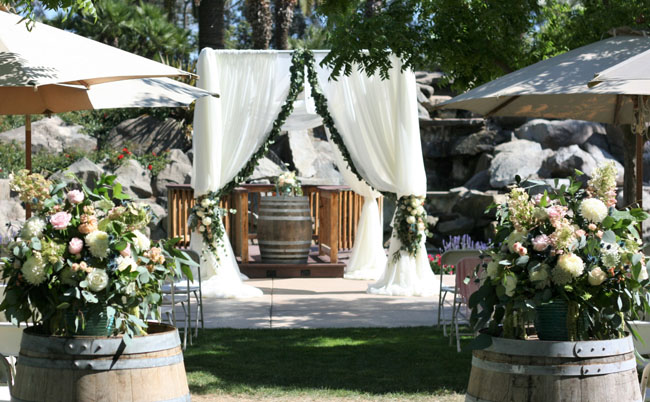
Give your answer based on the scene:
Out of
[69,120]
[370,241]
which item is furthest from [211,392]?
[69,120]

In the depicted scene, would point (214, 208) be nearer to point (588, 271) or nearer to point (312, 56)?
point (312, 56)

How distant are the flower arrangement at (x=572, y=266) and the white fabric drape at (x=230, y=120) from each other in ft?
21.4

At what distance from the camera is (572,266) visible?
11.3 feet

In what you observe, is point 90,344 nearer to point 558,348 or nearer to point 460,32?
point 558,348

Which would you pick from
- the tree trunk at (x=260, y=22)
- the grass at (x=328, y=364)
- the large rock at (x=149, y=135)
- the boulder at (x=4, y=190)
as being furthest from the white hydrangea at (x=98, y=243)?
the tree trunk at (x=260, y=22)

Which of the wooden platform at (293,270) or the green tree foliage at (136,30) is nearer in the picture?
the wooden platform at (293,270)

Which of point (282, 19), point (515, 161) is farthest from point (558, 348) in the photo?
point (282, 19)

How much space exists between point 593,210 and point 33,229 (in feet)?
7.58

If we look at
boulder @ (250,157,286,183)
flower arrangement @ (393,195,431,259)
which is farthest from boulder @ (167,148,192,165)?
flower arrangement @ (393,195,431,259)

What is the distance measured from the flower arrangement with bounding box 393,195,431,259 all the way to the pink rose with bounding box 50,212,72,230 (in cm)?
665

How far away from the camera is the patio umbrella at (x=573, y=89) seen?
Answer: 5566mm

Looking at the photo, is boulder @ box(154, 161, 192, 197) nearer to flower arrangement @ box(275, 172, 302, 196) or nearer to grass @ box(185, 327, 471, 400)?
flower arrangement @ box(275, 172, 302, 196)

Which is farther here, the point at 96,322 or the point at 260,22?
the point at 260,22

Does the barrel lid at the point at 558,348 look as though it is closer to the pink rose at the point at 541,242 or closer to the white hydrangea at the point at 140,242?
the pink rose at the point at 541,242
